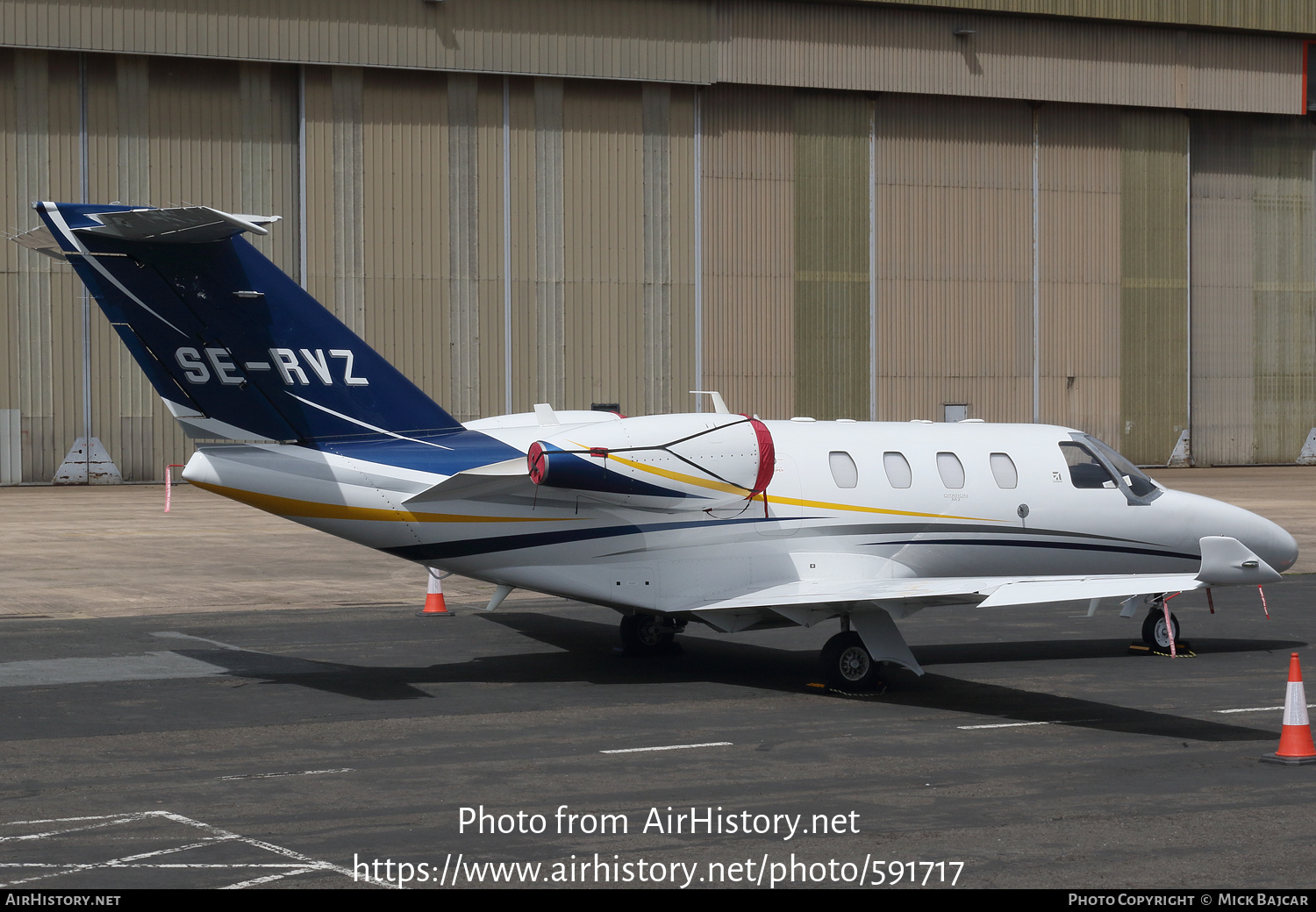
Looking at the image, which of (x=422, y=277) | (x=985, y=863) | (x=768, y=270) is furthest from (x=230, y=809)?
(x=768, y=270)

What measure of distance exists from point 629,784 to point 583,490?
443 cm

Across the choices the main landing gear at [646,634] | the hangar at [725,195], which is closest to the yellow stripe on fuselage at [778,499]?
the main landing gear at [646,634]

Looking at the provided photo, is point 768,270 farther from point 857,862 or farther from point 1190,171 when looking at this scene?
point 857,862

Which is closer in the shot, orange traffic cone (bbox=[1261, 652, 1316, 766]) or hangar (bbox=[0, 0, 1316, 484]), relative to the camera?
orange traffic cone (bbox=[1261, 652, 1316, 766])

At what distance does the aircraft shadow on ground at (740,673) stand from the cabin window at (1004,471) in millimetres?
2067

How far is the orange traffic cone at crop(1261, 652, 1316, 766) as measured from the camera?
1223 cm

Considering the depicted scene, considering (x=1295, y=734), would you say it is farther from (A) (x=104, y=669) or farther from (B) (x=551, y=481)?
(A) (x=104, y=669)

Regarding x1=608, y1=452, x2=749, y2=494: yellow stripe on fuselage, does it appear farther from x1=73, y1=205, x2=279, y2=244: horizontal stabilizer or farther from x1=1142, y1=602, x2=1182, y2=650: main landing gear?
x1=1142, y1=602, x2=1182, y2=650: main landing gear

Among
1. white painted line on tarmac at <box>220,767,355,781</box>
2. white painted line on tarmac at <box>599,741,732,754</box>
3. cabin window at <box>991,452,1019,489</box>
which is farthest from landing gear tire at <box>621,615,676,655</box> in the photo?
white painted line on tarmac at <box>220,767,355,781</box>

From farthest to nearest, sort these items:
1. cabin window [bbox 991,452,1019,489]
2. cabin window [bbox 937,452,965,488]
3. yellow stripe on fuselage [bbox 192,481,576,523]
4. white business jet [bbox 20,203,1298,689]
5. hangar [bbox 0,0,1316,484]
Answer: hangar [bbox 0,0,1316,484]
cabin window [bbox 991,452,1019,489]
cabin window [bbox 937,452,965,488]
yellow stripe on fuselage [bbox 192,481,576,523]
white business jet [bbox 20,203,1298,689]

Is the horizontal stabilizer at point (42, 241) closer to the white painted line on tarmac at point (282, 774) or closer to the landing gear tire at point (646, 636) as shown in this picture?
the white painted line on tarmac at point (282, 774)

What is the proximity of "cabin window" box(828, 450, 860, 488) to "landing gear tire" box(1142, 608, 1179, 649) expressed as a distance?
4.22 metres

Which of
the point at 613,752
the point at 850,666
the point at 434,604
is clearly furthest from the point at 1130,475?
the point at 434,604

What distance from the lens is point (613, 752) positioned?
12.6m
